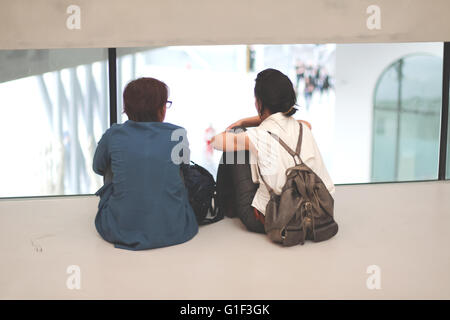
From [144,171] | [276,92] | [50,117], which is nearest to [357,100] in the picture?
[50,117]

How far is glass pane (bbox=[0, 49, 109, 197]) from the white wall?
10.5 m

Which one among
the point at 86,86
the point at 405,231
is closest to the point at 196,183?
the point at 405,231

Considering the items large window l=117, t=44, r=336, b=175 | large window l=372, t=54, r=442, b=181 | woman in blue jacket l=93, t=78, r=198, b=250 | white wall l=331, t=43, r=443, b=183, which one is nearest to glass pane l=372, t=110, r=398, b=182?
large window l=372, t=54, r=442, b=181

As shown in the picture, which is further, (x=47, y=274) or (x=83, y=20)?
(x=83, y=20)

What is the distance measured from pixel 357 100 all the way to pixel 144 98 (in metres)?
13.0

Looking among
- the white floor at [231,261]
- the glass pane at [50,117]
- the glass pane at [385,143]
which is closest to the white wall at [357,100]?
the glass pane at [385,143]

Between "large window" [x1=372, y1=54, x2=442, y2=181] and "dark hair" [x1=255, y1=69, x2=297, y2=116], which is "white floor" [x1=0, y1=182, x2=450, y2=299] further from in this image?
"large window" [x1=372, y1=54, x2=442, y2=181]

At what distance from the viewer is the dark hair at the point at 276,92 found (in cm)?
227

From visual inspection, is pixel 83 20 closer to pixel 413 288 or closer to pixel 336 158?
pixel 413 288

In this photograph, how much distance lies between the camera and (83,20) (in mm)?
2934

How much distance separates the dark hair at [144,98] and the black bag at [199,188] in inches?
12.6

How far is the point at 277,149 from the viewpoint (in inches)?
87.8

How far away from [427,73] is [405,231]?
10.8 meters

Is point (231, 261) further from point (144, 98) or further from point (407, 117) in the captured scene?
point (407, 117)
